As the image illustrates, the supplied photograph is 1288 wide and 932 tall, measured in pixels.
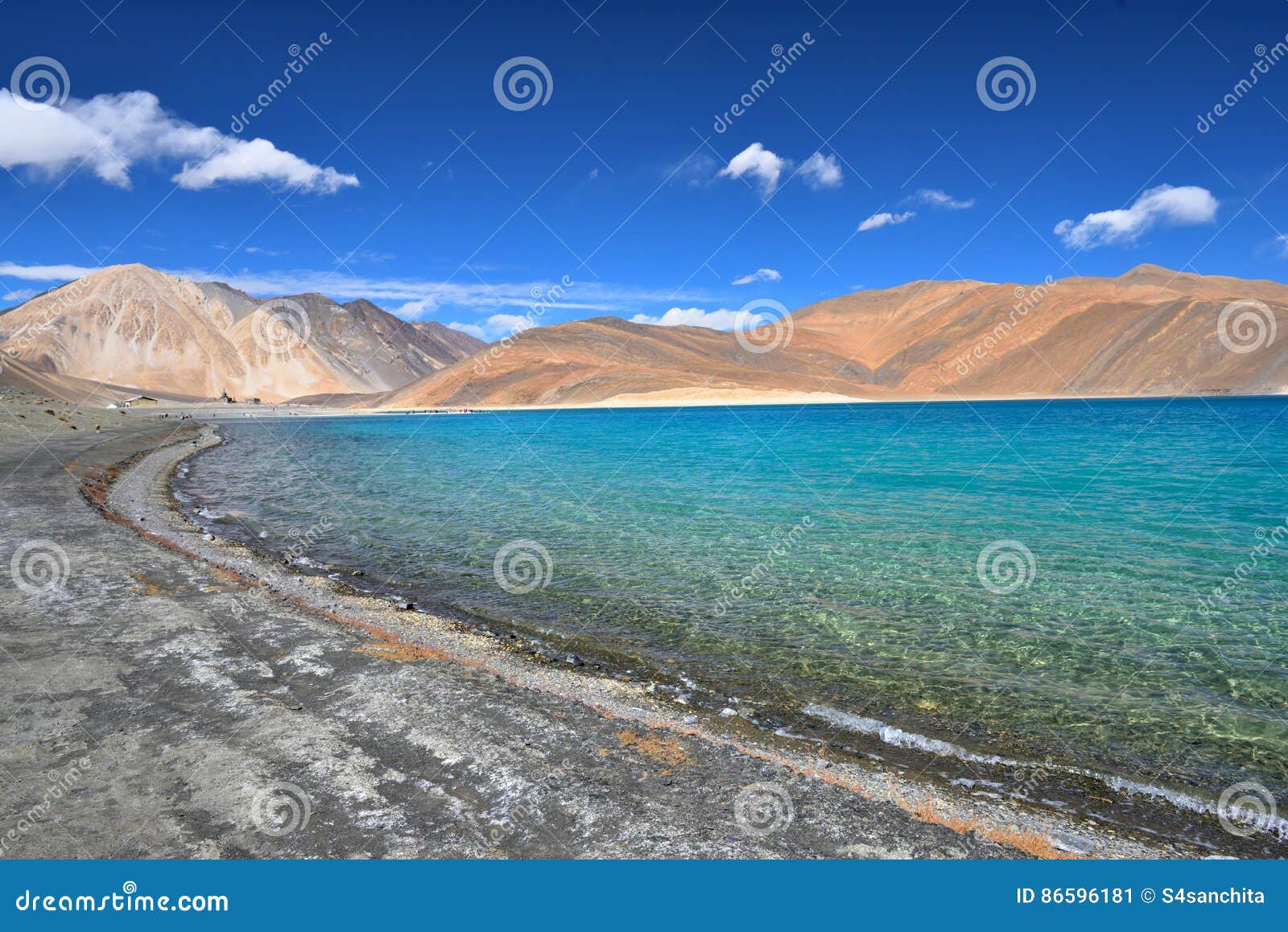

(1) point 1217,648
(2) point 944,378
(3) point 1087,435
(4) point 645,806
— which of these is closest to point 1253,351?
(2) point 944,378

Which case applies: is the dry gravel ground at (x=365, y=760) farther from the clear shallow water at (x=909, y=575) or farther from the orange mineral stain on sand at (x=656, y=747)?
the clear shallow water at (x=909, y=575)

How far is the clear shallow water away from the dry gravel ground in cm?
236

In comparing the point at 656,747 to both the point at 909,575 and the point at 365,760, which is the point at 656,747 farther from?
the point at 909,575

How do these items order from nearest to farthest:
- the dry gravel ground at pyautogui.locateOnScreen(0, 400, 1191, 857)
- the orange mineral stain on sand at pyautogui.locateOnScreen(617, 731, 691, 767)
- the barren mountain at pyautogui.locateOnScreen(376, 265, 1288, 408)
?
the dry gravel ground at pyautogui.locateOnScreen(0, 400, 1191, 857) → the orange mineral stain on sand at pyautogui.locateOnScreen(617, 731, 691, 767) → the barren mountain at pyautogui.locateOnScreen(376, 265, 1288, 408)

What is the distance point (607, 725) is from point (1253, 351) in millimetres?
175269

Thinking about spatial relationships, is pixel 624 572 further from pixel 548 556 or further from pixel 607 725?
pixel 607 725

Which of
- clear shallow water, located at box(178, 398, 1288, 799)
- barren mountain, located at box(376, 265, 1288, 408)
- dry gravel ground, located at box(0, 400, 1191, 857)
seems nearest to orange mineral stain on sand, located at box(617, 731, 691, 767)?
dry gravel ground, located at box(0, 400, 1191, 857)

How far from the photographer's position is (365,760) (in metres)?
5.69

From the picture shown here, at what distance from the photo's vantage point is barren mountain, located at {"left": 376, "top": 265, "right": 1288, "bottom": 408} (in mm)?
138500

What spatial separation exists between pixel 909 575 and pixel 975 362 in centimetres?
18017

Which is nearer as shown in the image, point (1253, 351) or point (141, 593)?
point (141, 593)

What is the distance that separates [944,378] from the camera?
584ft

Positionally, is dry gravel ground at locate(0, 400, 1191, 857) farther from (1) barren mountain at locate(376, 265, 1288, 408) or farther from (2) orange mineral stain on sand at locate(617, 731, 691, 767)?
(1) barren mountain at locate(376, 265, 1288, 408)

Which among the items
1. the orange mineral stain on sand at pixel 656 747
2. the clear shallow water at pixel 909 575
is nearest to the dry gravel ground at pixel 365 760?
the orange mineral stain on sand at pixel 656 747
